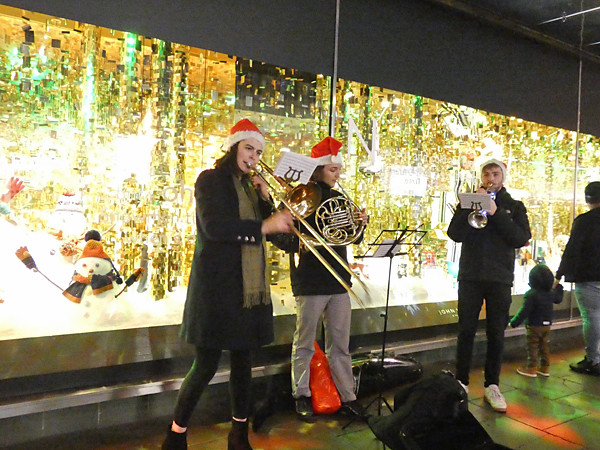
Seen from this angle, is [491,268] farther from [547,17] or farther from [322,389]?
[547,17]

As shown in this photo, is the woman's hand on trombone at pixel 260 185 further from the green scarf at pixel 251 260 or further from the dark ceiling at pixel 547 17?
the dark ceiling at pixel 547 17

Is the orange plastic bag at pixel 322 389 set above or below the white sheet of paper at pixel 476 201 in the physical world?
below

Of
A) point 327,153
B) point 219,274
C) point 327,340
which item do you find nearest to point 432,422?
point 327,340

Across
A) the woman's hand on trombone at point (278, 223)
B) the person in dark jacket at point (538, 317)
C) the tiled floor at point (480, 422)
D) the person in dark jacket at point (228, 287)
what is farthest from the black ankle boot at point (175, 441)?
the person in dark jacket at point (538, 317)

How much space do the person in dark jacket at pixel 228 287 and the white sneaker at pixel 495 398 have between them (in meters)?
1.73

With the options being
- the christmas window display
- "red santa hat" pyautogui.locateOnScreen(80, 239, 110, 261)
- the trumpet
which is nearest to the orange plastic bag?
the christmas window display

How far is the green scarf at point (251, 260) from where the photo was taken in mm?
2090

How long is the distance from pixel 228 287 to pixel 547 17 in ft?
12.8

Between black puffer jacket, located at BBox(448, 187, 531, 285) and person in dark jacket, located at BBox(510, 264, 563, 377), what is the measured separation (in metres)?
0.93

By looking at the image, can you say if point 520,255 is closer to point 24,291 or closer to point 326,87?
point 326,87

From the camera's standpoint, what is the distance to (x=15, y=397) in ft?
8.00

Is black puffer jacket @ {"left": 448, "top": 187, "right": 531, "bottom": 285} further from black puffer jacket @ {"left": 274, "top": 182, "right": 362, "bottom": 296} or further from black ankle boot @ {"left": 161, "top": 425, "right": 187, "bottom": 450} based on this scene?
black ankle boot @ {"left": 161, "top": 425, "right": 187, "bottom": 450}

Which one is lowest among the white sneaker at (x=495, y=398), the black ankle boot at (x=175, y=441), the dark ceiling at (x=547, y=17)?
the white sneaker at (x=495, y=398)

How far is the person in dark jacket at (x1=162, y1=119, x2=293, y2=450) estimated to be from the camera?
6.64 feet
